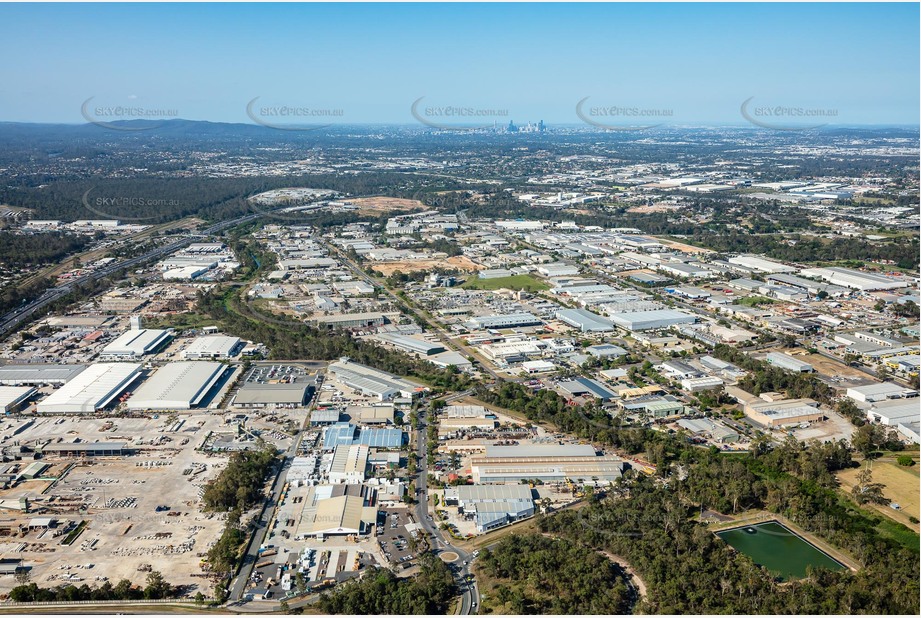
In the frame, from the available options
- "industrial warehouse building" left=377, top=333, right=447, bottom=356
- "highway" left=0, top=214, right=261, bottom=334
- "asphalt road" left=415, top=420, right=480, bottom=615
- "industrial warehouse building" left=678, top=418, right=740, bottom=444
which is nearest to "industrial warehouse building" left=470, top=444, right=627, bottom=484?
"asphalt road" left=415, top=420, right=480, bottom=615

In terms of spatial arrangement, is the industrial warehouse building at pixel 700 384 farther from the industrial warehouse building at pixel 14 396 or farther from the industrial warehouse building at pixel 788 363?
the industrial warehouse building at pixel 14 396

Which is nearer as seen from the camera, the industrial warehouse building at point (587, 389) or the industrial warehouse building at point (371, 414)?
the industrial warehouse building at point (371, 414)

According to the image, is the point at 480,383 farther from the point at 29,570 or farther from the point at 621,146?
the point at 621,146

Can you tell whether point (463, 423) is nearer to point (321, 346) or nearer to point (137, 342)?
point (321, 346)

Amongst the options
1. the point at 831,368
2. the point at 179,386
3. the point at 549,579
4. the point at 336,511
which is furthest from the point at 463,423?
the point at 831,368

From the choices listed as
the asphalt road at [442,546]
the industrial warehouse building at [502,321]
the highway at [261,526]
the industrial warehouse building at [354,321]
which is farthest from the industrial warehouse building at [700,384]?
the industrial warehouse building at [354,321]

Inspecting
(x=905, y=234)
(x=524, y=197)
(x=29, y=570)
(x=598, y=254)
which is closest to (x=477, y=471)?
(x=29, y=570)

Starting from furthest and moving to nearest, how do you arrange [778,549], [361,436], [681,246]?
[681,246], [361,436], [778,549]

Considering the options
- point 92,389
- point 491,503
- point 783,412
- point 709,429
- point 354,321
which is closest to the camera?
point 491,503
